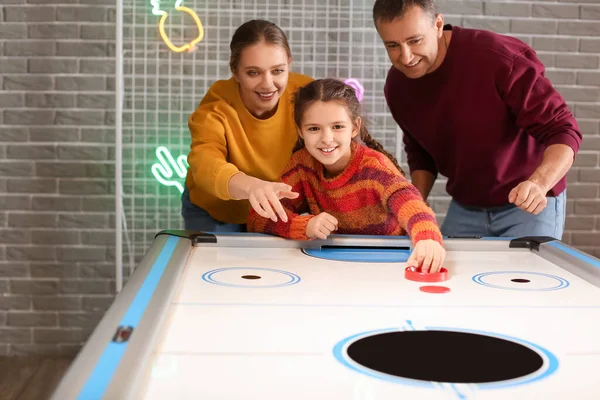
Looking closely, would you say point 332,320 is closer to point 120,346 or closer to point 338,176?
point 120,346

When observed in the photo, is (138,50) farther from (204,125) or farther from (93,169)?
(204,125)

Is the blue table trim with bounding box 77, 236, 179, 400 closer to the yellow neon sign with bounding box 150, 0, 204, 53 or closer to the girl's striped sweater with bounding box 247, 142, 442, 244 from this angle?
the girl's striped sweater with bounding box 247, 142, 442, 244

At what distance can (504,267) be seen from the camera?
4.74 ft

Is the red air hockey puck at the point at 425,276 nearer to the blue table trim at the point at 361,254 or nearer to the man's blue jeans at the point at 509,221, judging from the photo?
the blue table trim at the point at 361,254

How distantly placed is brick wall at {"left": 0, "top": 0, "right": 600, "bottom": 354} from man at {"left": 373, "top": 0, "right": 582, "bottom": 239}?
46.6 inches

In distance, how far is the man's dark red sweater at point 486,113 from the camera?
5.99ft

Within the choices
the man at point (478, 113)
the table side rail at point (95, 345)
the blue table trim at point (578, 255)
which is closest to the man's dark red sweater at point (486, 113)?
the man at point (478, 113)

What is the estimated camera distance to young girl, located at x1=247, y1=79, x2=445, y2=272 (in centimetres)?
175

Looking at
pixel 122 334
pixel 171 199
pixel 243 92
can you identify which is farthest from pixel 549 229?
pixel 171 199

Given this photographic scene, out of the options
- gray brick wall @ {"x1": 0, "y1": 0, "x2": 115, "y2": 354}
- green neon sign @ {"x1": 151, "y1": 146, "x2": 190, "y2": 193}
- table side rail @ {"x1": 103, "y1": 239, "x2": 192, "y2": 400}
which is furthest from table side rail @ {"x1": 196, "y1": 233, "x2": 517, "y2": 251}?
gray brick wall @ {"x1": 0, "y1": 0, "x2": 115, "y2": 354}

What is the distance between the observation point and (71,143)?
10.2ft

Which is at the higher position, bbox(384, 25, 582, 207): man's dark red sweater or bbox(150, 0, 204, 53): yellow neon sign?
bbox(150, 0, 204, 53): yellow neon sign

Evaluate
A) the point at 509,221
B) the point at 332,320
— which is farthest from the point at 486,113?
the point at 332,320

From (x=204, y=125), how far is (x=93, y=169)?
1.38 meters
